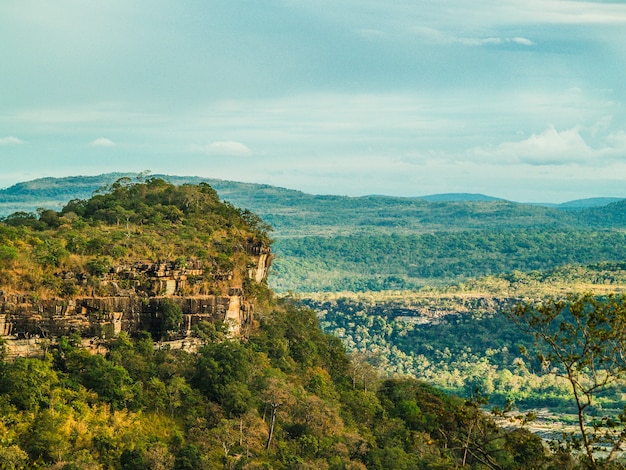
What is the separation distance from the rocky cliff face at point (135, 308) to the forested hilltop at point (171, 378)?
0.13m

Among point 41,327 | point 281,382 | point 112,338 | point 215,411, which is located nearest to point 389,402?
point 281,382

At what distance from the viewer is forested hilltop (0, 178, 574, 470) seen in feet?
170

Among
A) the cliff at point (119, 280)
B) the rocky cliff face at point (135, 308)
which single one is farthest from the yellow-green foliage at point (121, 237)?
the rocky cliff face at point (135, 308)

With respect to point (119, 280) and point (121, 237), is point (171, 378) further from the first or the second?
point (121, 237)

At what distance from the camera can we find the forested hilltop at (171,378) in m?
51.7

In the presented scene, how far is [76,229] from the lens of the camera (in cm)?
6800

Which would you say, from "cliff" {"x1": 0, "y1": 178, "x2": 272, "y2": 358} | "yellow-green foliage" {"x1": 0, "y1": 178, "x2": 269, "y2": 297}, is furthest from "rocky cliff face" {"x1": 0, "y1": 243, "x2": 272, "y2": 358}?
"yellow-green foliage" {"x1": 0, "y1": 178, "x2": 269, "y2": 297}

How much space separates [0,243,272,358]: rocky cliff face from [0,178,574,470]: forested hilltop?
0.13 metres

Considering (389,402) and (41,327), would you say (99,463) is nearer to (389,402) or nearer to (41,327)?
(41,327)

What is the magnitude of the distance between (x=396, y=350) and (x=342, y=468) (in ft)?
445

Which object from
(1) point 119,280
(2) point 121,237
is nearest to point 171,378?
(1) point 119,280

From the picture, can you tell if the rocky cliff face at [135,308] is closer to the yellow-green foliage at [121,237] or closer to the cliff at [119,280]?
the cliff at [119,280]

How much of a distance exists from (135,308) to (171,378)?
5.52 m

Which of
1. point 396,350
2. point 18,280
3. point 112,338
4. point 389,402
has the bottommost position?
point 396,350
